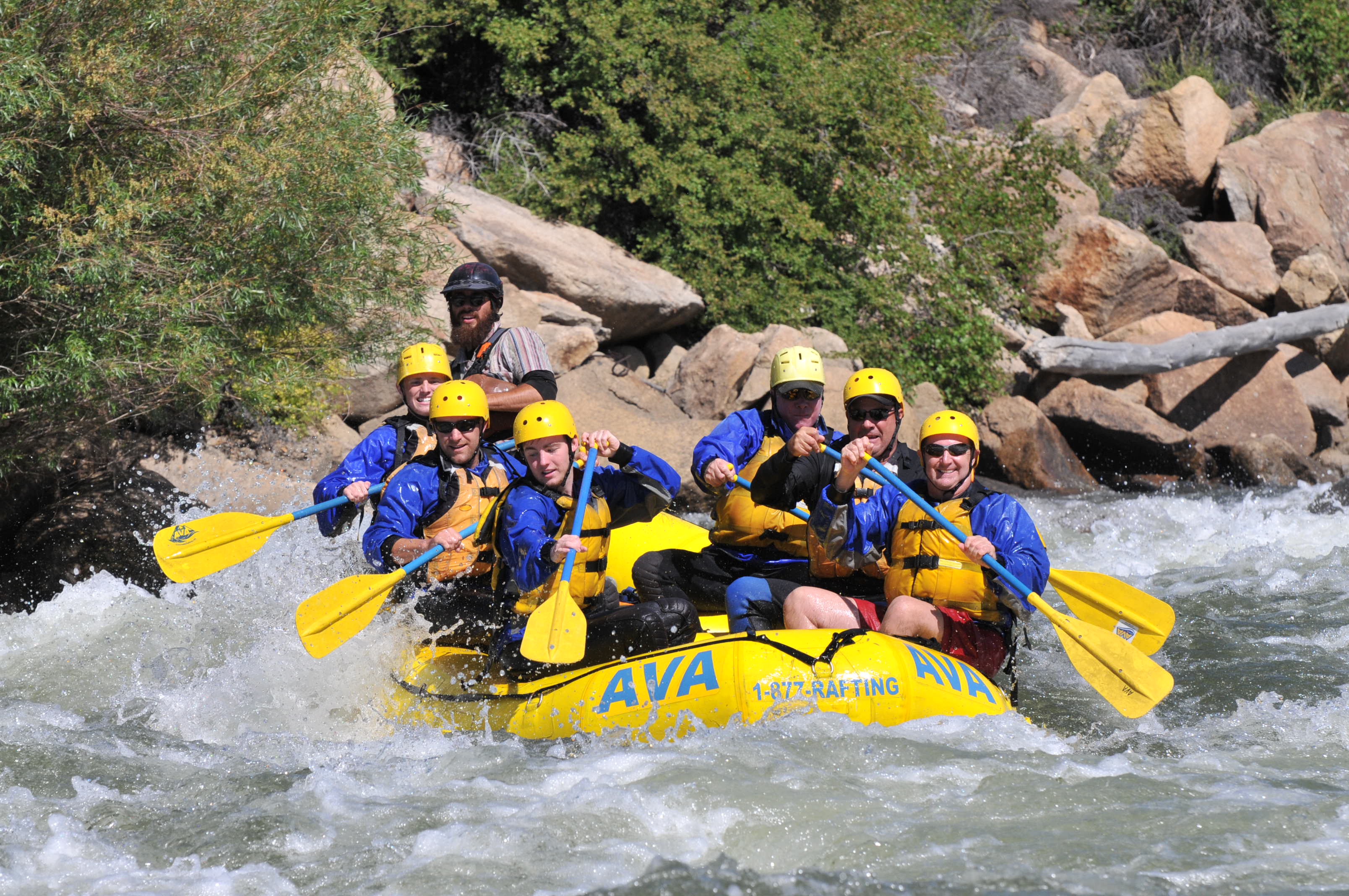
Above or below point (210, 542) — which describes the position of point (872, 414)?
above

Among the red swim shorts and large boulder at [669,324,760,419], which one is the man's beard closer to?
the red swim shorts

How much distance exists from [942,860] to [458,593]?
87.1 inches

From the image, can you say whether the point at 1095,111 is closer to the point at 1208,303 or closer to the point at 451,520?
the point at 1208,303

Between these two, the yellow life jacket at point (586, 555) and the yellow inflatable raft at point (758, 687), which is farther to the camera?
the yellow life jacket at point (586, 555)

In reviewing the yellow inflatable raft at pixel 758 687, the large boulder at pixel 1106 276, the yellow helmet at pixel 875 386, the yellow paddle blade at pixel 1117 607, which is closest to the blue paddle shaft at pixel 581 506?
the yellow inflatable raft at pixel 758 687

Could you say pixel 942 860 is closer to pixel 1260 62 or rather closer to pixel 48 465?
pixel 48 465

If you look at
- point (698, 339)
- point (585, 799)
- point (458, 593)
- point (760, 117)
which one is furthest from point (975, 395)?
point (585, 799)

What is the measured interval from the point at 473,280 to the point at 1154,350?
8354 mm

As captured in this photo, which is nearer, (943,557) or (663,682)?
(663,682)

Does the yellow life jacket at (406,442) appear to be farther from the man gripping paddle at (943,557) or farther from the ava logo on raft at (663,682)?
the man gripping paddle at (943,557)

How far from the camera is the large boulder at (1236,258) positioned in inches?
525

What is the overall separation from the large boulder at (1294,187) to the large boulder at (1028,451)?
6085 millimetres

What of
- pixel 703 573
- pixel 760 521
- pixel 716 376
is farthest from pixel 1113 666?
pixel 716 376

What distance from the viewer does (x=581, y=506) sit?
4.11m
